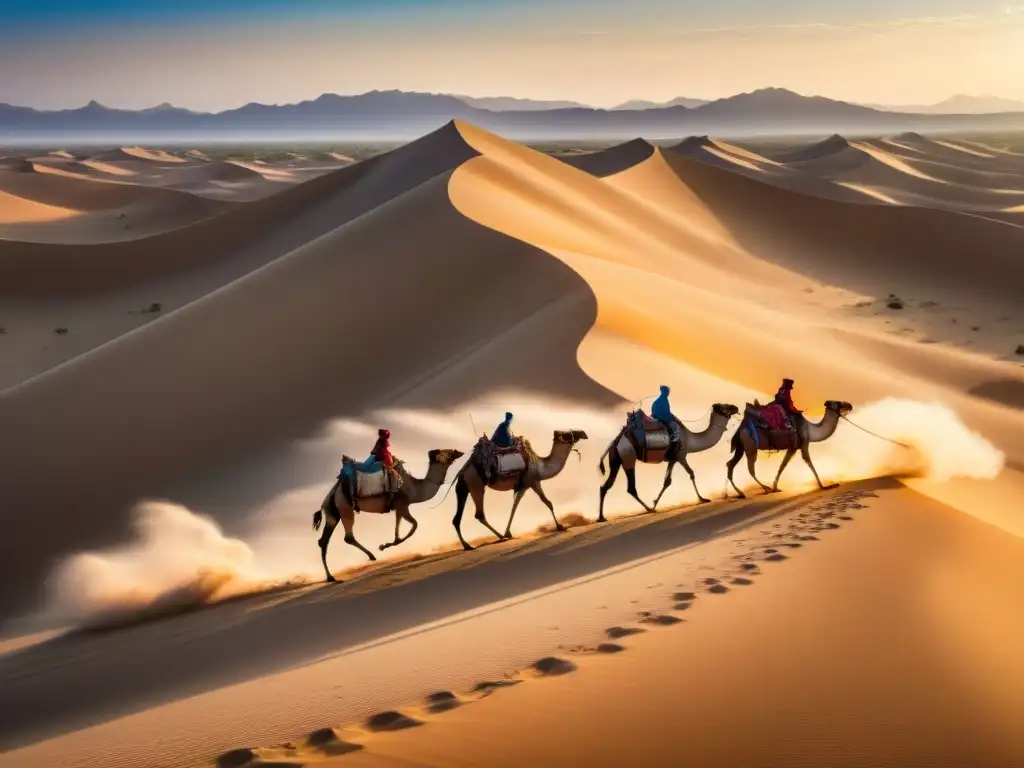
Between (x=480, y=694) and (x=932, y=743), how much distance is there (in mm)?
2475

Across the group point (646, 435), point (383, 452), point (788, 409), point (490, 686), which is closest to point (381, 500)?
point (383, 452)

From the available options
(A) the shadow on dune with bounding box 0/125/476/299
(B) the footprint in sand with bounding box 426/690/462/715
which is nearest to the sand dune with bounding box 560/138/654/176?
(A) the shadow on dune with bounding box 0/125/476/299

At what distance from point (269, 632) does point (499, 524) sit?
3.97m

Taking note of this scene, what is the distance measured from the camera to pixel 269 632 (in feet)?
26.9

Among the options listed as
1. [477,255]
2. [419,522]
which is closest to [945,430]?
[419,522]

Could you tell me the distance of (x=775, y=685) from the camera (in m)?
5.91

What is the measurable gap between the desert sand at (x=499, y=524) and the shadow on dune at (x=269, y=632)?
1.9 inches

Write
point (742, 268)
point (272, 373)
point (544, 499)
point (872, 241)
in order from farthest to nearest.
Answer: point (872, 241) → point (742, 268) → point (272, 373) → point (544, 499)

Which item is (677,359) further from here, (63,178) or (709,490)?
(63,178)

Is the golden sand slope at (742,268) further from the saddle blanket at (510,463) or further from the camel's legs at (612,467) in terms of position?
the saddle blanket at (510,463)

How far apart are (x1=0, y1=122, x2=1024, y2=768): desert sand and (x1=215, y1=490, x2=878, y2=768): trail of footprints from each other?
1.3 inches

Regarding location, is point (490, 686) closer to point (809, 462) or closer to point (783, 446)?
point (783, 446)

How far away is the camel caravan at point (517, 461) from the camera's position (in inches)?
387

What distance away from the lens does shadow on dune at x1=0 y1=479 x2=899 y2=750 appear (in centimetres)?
715
